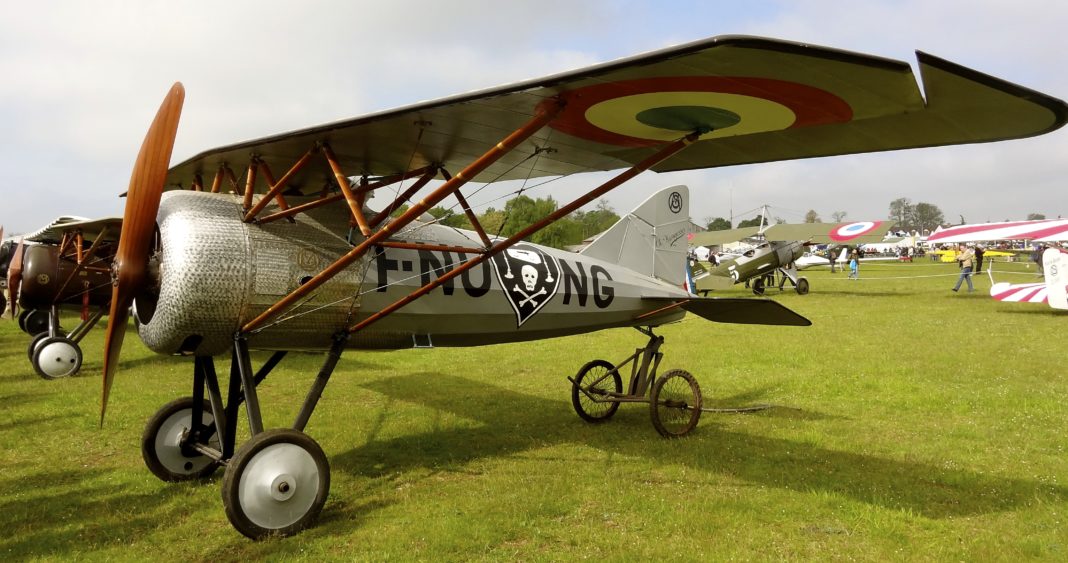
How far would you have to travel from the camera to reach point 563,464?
653 centimetres

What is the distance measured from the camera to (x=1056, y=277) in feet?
61.4

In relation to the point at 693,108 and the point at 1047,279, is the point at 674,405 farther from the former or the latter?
the point at 1047,279

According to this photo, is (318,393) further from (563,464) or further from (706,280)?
(706,280)

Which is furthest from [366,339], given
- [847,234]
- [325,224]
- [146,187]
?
[847,234]

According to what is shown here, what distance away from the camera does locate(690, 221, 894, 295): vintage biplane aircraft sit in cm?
2670

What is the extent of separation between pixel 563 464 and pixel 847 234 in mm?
27777

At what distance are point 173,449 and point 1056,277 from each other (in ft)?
75.1

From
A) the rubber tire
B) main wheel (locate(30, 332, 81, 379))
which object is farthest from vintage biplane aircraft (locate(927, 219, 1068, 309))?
main wheel (locate(30, 332, 81, 379))

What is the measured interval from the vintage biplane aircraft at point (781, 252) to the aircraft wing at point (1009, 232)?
2.83 metres

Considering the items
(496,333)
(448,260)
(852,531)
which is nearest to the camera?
(852,531)

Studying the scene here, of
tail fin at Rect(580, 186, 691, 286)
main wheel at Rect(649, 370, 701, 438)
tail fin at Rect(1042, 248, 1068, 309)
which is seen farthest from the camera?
tail fin at Rect(1042, 248, 1068, 309)

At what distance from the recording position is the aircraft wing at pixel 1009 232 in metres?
25.0

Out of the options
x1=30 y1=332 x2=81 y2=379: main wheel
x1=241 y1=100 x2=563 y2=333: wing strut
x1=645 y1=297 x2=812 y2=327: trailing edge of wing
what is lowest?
x1=30 y1=332 x2=81 y2=379: main wheel

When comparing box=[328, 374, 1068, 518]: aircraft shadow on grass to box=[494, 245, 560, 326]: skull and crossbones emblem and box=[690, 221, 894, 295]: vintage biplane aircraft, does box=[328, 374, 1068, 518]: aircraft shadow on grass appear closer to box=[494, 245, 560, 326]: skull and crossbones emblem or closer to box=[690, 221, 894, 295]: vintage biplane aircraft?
box=[494, 245, 560, 326]: skull and crossbones emblem
